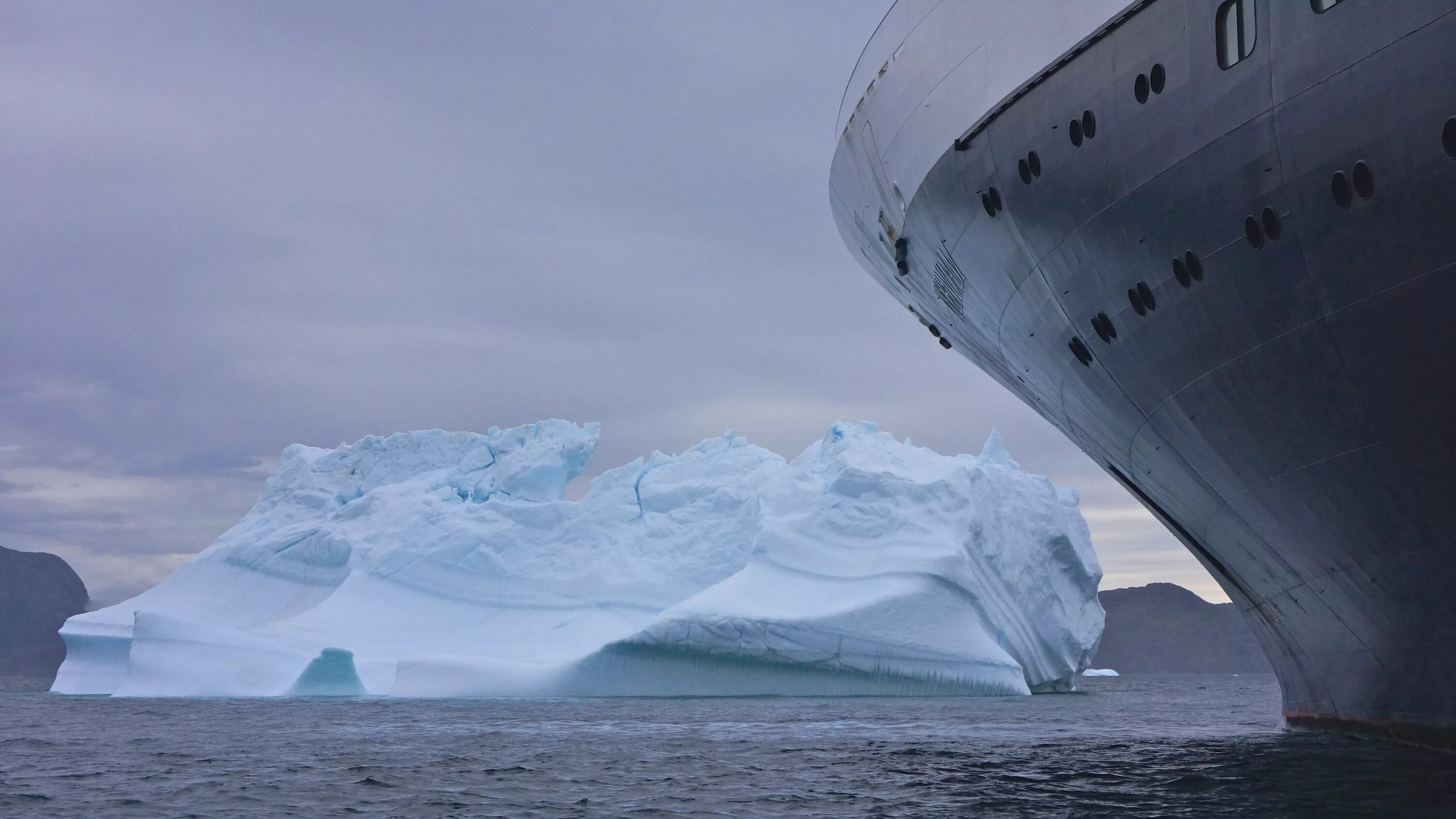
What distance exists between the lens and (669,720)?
22781 mm

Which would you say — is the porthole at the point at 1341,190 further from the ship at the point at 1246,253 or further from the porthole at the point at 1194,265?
the porthole at the point at 1194,265

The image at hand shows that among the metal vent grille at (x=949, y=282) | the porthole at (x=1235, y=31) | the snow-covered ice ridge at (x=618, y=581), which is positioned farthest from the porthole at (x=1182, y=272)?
the snow-covered ice ridge at (x=618, y=581)

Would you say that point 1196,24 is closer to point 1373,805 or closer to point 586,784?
point 1373,805

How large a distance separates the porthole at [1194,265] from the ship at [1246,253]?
43 millimetres

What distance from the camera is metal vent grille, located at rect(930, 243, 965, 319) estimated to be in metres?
12.4

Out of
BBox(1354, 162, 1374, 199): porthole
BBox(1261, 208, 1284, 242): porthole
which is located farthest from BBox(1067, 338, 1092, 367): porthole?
BBox(1354, 162, 1374, 199): porthole

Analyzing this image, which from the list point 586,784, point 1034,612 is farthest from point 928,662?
point 586,784

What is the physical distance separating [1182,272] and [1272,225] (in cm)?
92

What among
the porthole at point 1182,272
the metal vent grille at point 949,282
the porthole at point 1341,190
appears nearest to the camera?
the porthole at point 1341,190

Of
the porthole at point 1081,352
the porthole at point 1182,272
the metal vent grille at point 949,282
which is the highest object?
the metal vent grille at point 949,282

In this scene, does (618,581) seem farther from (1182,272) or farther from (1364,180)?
(1364,180)

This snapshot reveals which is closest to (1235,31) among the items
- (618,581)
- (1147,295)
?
(1147,295)

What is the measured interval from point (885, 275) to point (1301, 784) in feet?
25.6

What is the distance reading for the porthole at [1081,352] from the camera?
11.2 metres
